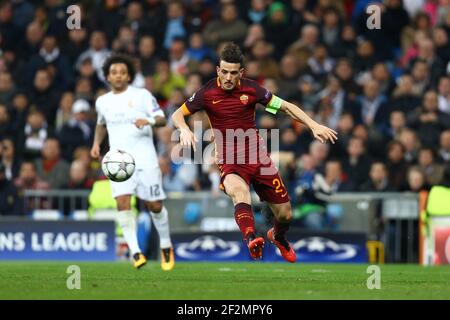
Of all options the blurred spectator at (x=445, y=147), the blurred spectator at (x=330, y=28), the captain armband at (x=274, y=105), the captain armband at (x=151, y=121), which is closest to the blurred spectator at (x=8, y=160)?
the captain armband at (x=151, y=121)

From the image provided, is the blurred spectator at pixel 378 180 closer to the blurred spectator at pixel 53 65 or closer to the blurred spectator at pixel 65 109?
the blurred spectator at pixel 65 109

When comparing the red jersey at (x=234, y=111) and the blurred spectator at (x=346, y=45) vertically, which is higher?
the blurred spectator at (x=346, y=45)

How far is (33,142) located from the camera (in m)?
21.5

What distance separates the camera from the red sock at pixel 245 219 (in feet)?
40.6

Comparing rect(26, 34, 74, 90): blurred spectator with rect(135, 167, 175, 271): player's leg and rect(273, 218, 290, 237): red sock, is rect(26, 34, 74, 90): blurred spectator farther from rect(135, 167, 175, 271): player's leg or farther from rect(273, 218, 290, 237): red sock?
rect(273, 218, 290, 237): red sock

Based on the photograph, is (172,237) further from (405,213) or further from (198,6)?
(198,6)

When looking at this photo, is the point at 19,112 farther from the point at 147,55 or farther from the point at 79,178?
the point at 147,55

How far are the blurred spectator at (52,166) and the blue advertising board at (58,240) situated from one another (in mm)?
1533

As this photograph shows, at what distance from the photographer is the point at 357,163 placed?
20219 millimetres

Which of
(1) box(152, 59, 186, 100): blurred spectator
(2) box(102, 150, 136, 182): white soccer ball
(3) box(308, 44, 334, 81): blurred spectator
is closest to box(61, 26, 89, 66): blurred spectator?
(1) box(152, 59, 186, 100): blurred spectator

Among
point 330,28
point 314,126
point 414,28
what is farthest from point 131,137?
point 414,28

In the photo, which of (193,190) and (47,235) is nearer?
(47,235)

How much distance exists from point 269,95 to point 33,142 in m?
9.23
